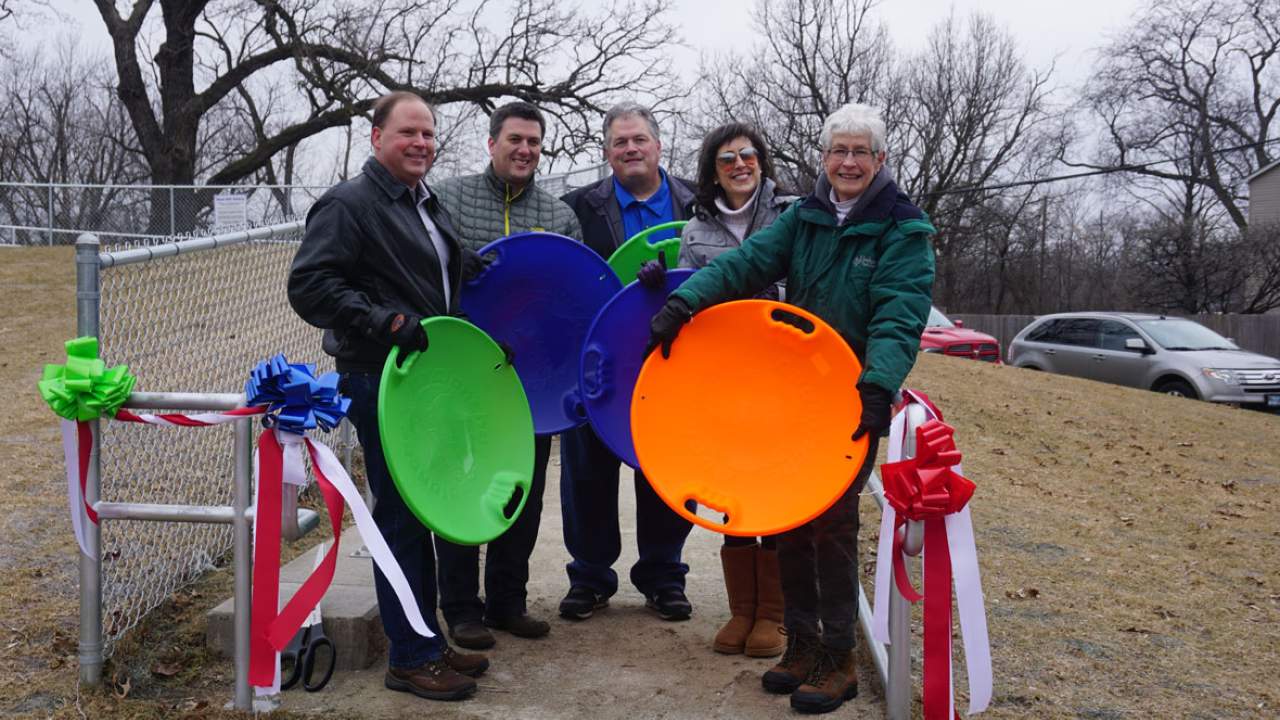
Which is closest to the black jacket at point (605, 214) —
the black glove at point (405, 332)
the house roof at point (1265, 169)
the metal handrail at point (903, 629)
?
the black glove at point (405, 332)

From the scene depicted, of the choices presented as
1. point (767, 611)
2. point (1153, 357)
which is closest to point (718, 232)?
point (767, 611)

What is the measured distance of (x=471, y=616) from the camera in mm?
3994

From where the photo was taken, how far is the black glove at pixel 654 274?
3.63 meters

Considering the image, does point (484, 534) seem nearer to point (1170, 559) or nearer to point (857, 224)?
point (857, 224)

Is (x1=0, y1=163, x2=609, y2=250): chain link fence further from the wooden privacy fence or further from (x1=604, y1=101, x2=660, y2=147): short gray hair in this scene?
the wooden privacy fence

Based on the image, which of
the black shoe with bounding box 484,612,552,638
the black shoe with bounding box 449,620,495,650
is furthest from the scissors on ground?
the black shoe with bounding box 484,612,552,638

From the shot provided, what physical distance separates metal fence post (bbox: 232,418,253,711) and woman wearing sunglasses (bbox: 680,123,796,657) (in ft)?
5.58

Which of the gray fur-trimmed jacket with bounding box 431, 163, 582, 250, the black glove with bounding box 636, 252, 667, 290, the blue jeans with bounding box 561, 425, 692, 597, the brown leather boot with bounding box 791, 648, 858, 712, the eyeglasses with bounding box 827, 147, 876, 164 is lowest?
the brown leather boot with bounding box 791, 648, 858, 712

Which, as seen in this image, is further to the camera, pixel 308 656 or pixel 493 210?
pixel 493 210

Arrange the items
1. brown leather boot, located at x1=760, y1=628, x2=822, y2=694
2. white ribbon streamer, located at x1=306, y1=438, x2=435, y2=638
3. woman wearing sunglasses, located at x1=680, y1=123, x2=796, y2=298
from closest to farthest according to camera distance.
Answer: white ribbon streamer, located at x1=306, y1=438, x2=435, y2=638 → brown leather boot, located at x1=760, y1=628, x2=822, y2=694 → woman wearing sunglasses, located at x1=680, y1=123, x2=796, y2=298

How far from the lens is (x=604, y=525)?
4363 mm

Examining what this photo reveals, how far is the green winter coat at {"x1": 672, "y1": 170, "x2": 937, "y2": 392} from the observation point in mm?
3154

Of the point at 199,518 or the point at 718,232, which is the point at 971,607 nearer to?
the point at 718,232

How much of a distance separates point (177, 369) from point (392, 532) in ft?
6.99
